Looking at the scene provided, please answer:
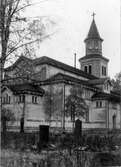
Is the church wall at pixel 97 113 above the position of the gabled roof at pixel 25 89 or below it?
below

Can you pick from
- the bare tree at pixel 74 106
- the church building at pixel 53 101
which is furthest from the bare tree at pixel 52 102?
the bare tree at pixel 74 106

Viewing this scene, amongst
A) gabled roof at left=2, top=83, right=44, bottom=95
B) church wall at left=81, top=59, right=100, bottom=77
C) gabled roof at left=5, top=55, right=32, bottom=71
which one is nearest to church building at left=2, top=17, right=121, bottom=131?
gabled roof at left=2, top=83, right=44, bottom=95

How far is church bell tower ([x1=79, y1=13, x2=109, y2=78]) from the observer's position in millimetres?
68750

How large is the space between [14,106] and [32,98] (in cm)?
279

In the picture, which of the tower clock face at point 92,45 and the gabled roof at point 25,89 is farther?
the tower clock face at point 92,45

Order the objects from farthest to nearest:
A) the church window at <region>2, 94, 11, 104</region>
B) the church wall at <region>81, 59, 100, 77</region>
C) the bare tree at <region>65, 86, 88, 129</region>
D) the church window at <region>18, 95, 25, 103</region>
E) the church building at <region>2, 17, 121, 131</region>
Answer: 1. the church wall at <region>81, 59, 100, 77</region>
2. the church window at <region>2, 94, 11, 104</region>
3. the church building at <region>2, 17, 121, 131</region>
4. the church window at <region>18, 95, 25, 103</region>
5. the bare tree at <region>65, 86, 88, 129</region>

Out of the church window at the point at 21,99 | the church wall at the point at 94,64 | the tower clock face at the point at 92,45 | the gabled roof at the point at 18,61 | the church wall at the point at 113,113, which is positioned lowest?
the church wall at the point at 113,113

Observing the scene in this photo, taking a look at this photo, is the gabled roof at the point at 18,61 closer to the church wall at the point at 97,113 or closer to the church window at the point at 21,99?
the church window at the point at 21,99

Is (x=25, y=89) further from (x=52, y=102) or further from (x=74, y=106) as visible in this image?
(x=74, y=106)

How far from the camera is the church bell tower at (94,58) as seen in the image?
68.8m

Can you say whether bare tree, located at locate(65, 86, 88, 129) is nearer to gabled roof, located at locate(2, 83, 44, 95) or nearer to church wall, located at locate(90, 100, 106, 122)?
gabled roof, located at locate(2, 83, 44, 95)

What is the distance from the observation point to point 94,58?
225ft

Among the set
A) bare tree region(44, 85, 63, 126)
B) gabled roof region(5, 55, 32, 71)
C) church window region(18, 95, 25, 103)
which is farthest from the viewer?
bare tree region(44, 85, 63, 126)

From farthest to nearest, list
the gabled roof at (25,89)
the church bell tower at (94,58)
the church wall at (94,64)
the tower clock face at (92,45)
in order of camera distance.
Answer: the tower clock face at (92,45), the church bell tower at (94,58), the church wall at (94,64), the gabled roof at (25,89)
